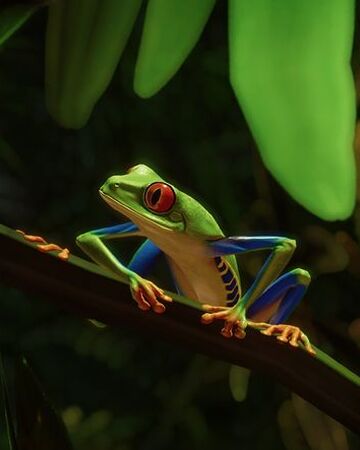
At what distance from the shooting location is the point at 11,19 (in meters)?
1.10

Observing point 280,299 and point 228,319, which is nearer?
point 228,319

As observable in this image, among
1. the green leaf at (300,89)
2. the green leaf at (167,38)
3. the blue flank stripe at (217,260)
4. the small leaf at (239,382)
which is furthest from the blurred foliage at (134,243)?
the green leaf at (300,89)

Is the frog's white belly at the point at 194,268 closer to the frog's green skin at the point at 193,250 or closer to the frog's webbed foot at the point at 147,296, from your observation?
the frog's green skin at the point at 193,250

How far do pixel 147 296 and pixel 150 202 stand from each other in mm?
223

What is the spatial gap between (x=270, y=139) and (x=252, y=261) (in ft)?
1.57

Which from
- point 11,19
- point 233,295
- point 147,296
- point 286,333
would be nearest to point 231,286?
point 233,295

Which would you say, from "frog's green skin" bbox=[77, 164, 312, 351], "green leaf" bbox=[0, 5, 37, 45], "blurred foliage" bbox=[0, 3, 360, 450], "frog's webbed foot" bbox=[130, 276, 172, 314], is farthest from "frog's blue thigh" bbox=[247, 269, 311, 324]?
"green leaf" bbox=[0, 5, 37, 45]

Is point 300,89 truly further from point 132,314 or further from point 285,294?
point 285,294

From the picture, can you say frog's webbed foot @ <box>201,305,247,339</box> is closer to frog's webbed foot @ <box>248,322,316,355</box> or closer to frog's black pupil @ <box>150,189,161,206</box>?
frog's webbed foot @ <box>248,322,316,355</box>

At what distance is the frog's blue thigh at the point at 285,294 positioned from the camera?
1.09 meters

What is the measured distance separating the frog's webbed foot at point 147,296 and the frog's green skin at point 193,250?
74mm

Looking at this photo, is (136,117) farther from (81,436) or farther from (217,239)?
(81,436)

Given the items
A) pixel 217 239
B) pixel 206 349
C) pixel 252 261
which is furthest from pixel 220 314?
pixel 252 261

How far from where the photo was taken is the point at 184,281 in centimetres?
112
